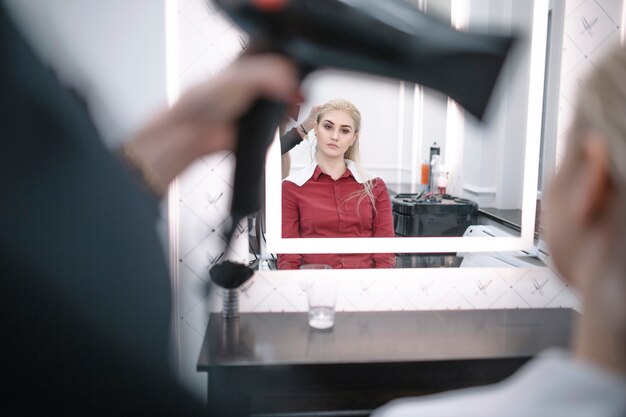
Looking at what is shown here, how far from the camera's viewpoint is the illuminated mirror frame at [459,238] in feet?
5.19

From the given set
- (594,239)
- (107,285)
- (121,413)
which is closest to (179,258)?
(107,285)

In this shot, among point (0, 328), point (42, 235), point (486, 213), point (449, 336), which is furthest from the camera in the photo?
point (486, 213)

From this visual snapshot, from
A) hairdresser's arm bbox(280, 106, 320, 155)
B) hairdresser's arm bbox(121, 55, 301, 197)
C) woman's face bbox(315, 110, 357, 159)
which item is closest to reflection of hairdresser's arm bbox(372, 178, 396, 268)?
woman's face bbox(315, 110, 357, 159)

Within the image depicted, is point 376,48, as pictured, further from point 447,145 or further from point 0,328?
point 0,328

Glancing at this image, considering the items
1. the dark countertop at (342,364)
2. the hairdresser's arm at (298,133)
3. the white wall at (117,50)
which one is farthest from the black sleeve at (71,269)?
the hairdresser's arm at (298,133)

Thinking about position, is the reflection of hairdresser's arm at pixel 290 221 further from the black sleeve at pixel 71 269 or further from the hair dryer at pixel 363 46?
the black sleeve at pixel 71 269

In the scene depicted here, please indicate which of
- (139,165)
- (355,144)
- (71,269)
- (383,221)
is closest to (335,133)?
(355,144)

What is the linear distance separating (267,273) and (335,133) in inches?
17.0

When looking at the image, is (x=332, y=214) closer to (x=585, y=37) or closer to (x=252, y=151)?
(x=252, y=151)

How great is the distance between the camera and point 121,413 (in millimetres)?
1419

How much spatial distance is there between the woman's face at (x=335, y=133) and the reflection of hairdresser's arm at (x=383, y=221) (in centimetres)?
13

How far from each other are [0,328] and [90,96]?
519 mm

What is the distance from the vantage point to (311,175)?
158 centimetres

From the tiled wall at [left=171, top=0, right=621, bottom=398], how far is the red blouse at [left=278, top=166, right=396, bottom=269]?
0.04 metres
